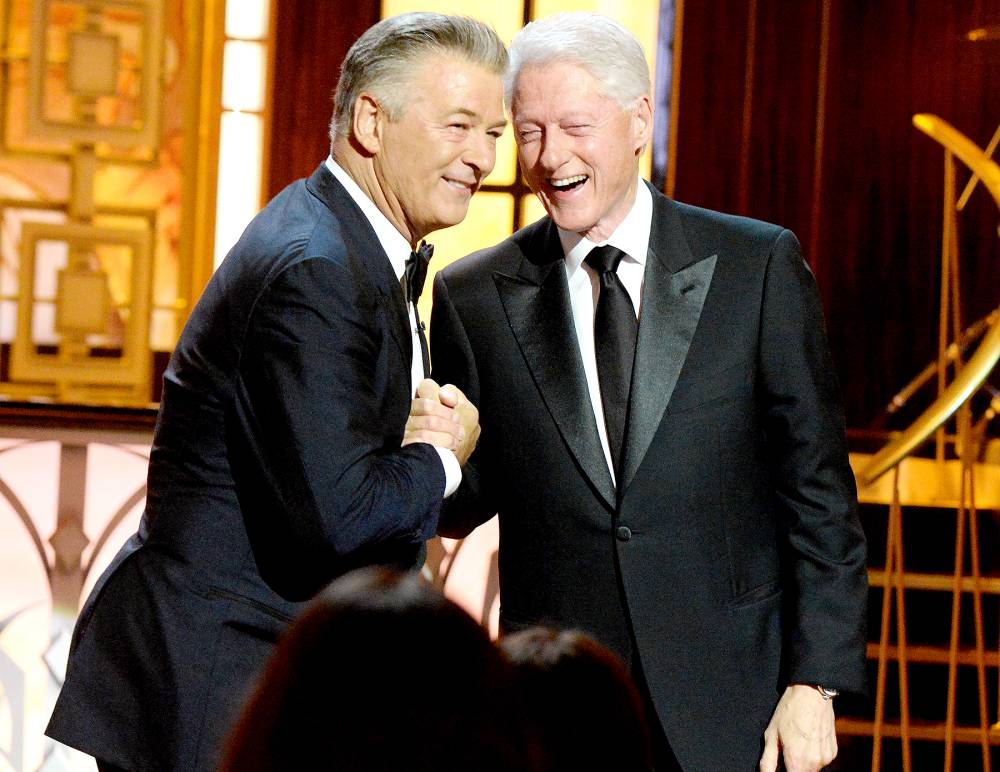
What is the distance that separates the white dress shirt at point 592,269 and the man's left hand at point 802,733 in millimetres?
508

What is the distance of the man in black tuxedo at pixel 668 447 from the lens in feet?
5.98

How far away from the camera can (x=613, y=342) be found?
189 cm

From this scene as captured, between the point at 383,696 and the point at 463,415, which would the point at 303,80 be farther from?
the point at 383,696

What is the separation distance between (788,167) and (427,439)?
11.6 feet

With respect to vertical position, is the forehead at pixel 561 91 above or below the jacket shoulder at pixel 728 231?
above

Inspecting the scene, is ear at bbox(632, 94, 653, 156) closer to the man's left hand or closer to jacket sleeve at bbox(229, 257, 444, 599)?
jacket sleeve at bbox(229, 257, 444, 599)

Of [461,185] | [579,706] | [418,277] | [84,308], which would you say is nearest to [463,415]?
[418,277]

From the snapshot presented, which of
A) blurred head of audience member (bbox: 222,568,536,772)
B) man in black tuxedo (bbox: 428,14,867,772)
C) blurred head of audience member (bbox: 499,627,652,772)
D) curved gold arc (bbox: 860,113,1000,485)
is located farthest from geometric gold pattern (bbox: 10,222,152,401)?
blurred head of audience member (bbox: 222,568,536,772)

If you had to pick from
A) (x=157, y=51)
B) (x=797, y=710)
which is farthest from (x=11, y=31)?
(x=797, y=710)

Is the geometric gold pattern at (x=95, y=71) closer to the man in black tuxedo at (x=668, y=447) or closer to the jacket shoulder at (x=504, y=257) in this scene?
the jacket shoulder at (x=504, y=257)

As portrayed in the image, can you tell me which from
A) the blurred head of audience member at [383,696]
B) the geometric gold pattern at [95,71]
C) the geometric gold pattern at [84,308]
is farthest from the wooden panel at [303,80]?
the blurred head of audience member at [383,696]

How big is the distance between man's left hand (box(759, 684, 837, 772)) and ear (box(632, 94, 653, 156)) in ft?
2.61

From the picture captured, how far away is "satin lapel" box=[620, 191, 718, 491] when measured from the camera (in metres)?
1.82

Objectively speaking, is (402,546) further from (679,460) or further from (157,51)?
(157,51)
